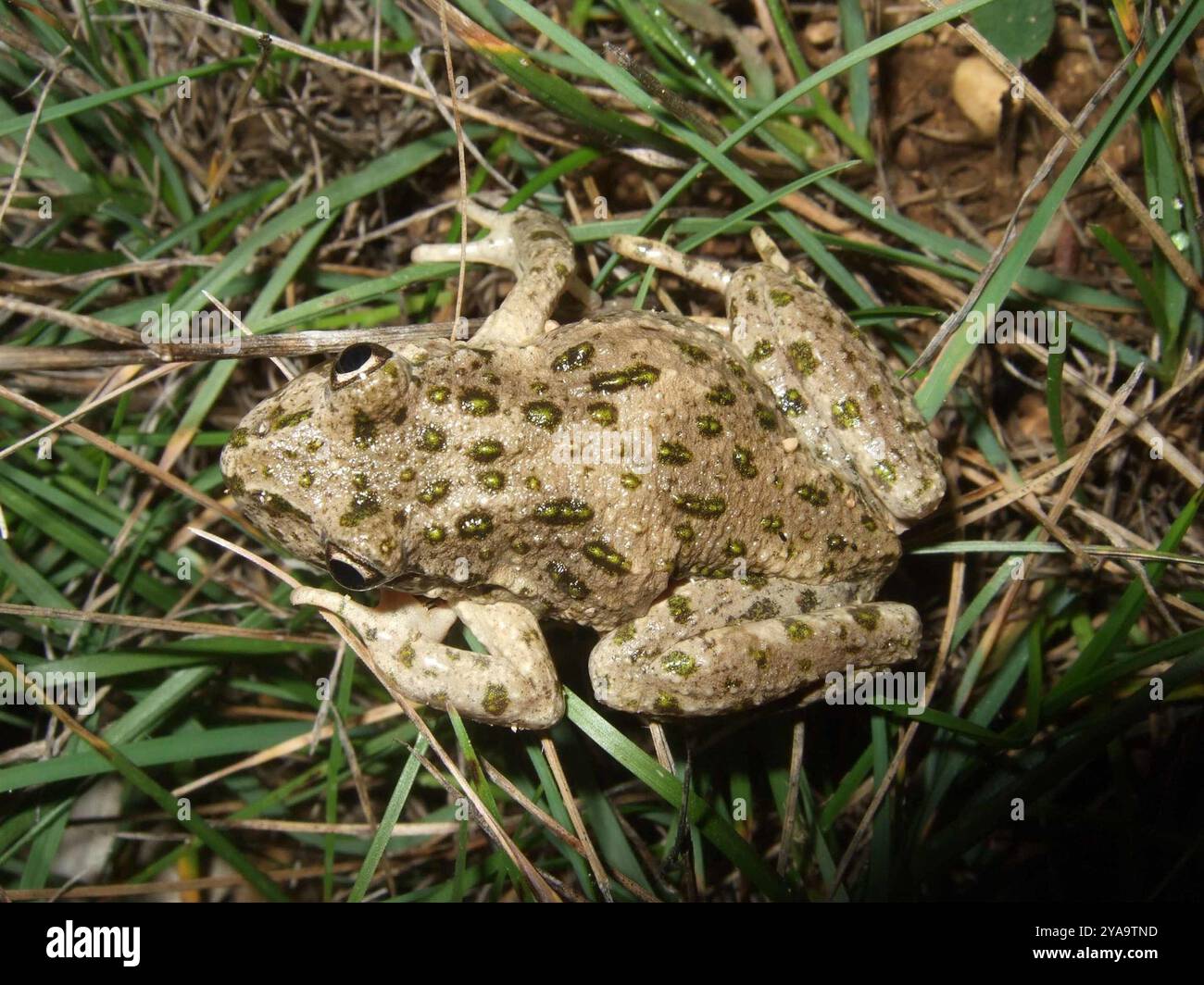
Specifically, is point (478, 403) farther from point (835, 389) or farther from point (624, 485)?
point (835, 389)

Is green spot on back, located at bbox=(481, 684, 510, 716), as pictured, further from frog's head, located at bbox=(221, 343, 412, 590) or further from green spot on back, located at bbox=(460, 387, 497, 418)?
green spot on back, located at bbox=(460, 387, 497, 418)

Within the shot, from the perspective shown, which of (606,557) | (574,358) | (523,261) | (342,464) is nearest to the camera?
(342,464)

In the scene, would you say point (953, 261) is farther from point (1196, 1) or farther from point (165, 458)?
point (165, 458)

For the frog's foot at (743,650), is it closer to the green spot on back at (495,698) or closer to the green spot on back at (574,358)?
the green spot on back at (495,698)

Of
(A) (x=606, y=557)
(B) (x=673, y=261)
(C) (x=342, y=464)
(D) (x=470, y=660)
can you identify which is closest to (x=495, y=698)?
(D) (x=470, y=660)

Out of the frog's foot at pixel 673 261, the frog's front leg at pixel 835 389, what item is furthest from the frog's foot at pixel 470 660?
the frog's foot at pixel 673 261

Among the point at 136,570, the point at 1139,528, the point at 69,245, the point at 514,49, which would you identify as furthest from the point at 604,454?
the point at 69,245
